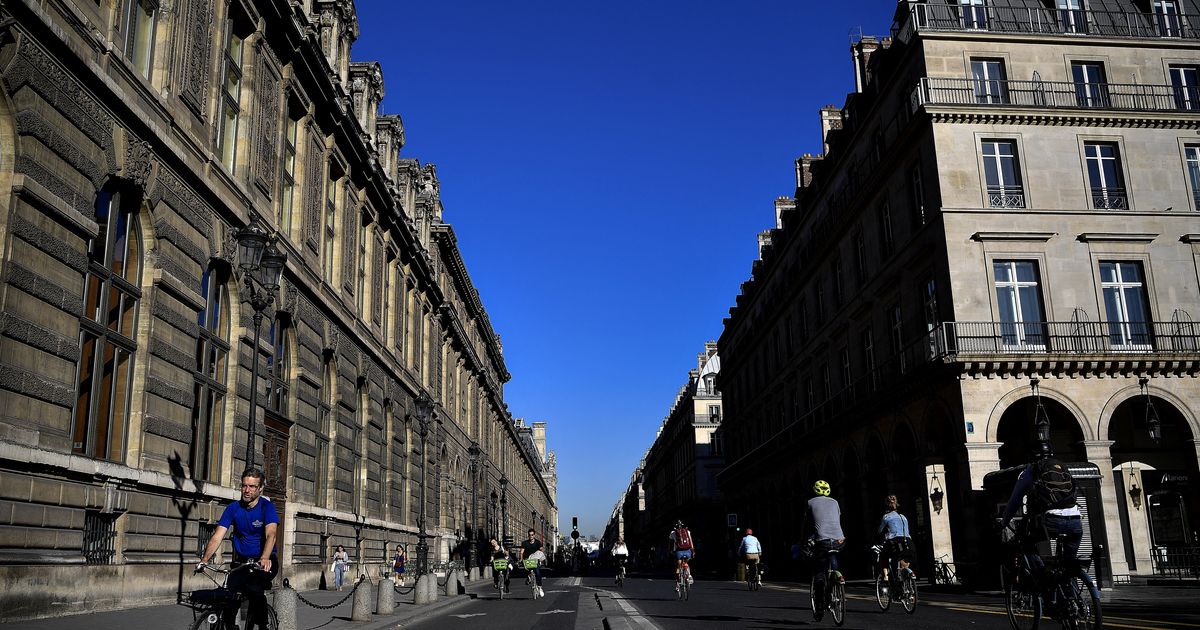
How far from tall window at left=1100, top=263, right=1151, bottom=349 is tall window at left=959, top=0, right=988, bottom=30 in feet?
30.0

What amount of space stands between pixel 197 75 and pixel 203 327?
4.85m

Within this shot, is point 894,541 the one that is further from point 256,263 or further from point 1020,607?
point 256,263

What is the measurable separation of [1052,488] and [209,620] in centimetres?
766

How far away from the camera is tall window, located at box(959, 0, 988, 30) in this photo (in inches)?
1250

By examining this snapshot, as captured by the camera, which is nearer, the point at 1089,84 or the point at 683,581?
the point at 683,581

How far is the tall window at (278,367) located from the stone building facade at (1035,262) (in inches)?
704

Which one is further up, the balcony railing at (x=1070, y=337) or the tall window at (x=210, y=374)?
the balcony railing at (x=1070, y=337)

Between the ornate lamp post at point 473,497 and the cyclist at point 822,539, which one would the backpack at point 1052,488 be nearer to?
the cyclist at point 822,539

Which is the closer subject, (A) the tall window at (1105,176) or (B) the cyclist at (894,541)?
(B) the cyclist at (894,541)

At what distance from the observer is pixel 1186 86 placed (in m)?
31.9

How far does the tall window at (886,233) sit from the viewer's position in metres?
34.2

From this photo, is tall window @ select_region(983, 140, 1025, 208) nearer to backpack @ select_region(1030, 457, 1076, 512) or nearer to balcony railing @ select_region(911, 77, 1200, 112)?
balcony railing @ select_region(911, 77, 1200, 112)

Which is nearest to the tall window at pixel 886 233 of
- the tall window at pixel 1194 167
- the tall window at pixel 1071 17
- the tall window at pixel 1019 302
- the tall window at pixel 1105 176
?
the tall window at pixel 1019 302

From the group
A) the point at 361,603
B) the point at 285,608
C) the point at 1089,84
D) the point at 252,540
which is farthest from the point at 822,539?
the point at 1089,84
